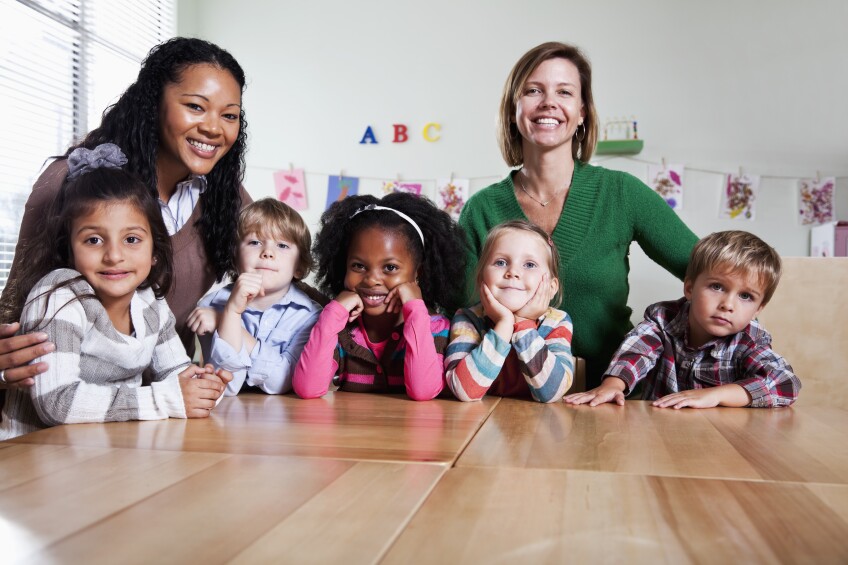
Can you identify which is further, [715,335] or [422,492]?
[715,335]

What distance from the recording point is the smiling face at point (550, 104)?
70.1 inches

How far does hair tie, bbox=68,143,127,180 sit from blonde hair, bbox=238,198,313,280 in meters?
0.33

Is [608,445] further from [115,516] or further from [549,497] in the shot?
[115,516]

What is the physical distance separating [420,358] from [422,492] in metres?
0.73

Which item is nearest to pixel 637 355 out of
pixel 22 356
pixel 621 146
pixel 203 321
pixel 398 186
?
pixel 203 321

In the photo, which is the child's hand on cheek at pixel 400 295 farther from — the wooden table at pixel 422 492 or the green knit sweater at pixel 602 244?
the wooden table at pixel 422 492

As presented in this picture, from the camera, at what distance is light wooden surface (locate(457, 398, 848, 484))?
2.70 feet

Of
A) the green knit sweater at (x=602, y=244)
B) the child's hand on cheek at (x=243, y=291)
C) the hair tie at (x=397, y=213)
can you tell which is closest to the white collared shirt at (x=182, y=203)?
the child's hand on cheek at (x=243, y=291)

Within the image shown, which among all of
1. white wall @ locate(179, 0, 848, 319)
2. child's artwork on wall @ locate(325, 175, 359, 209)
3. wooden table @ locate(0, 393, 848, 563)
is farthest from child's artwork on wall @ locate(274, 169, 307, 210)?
wooden table @ locate(0, 393, 848, 563)

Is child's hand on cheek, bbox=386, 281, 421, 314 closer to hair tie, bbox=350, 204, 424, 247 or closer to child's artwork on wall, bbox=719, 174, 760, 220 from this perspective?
hair tie, bbox=350, 204, 424, 247

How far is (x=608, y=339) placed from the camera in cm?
184

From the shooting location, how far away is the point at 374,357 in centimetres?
158

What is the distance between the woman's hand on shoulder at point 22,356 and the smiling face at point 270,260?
1.86ft

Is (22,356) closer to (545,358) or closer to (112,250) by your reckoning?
(112,250)
